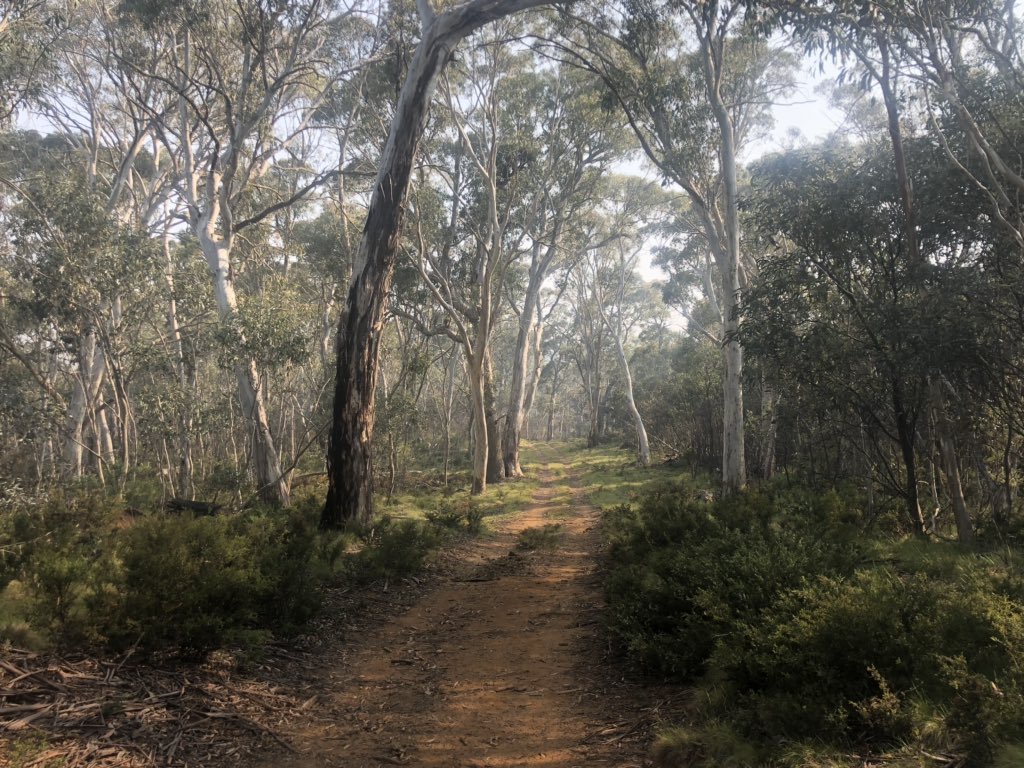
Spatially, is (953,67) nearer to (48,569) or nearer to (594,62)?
(594,62)

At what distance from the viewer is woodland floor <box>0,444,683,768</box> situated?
9.64ft

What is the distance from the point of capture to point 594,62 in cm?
1407

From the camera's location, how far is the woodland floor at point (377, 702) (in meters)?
2.94

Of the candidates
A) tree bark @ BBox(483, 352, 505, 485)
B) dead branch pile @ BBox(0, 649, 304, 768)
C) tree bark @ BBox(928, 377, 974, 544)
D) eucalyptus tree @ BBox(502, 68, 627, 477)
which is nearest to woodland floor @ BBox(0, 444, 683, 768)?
dead branch pile @ BBox(0, 649, 304, 768)

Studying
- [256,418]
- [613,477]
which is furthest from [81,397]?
[613,477]

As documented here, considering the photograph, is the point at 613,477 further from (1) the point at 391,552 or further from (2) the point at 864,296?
(1) the point at 391,552

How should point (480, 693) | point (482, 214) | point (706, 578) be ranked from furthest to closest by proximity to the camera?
1. point (482, 214)
2. point (706, 578)
3. point (480, 693)

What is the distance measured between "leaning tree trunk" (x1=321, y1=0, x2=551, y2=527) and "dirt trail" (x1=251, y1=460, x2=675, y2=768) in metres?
2.04

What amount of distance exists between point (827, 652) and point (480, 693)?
228cm

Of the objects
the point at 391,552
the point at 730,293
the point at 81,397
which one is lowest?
the point at 391,552

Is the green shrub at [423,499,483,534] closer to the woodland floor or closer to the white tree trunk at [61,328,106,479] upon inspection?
the woodland floor

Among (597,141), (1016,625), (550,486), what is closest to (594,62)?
(597,141)

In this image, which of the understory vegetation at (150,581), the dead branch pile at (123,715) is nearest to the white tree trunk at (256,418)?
the understory vegetation at (150,581)

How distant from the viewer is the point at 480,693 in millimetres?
4066
